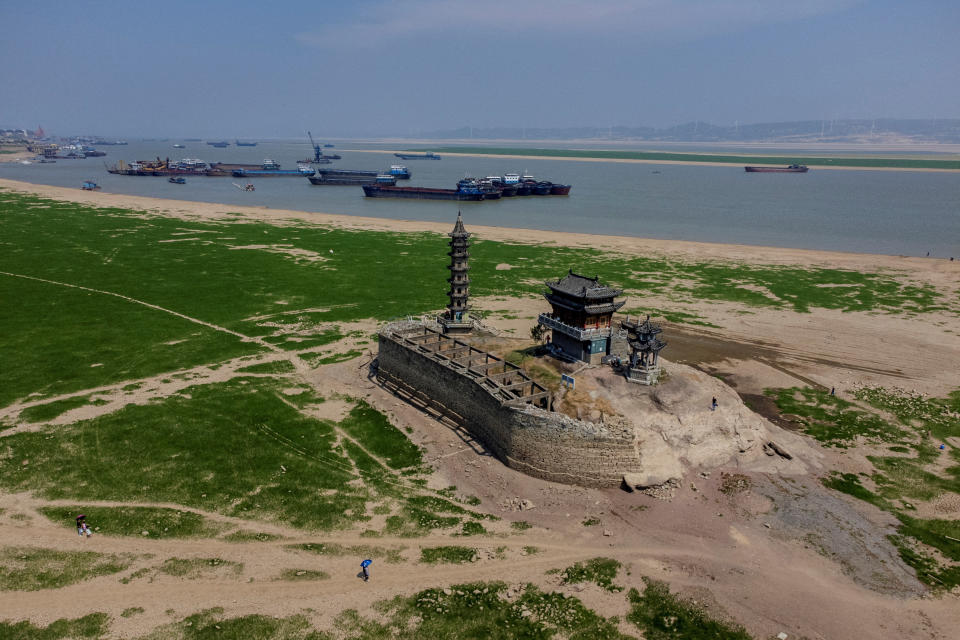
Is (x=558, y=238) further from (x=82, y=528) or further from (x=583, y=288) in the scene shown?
(x=82, y=528)

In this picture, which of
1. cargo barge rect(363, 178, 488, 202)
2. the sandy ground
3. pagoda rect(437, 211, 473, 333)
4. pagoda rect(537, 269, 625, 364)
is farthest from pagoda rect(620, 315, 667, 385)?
cargo barge rect(363, 178, 488, 202)

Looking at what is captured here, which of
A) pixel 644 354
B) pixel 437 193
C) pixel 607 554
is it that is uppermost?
pixel 437 193

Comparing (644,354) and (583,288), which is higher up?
(583,288)

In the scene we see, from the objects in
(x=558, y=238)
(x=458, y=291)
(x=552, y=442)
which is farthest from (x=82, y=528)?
(x=558, y=238)

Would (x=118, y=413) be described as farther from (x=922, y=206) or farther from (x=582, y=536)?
(x=922, y=206)

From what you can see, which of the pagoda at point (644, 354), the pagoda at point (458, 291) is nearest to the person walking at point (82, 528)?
the pagoda at point (458, 291)
